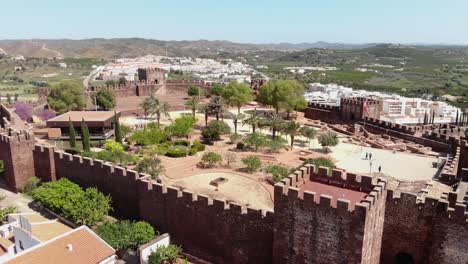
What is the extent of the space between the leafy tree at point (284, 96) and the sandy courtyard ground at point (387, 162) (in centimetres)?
1241

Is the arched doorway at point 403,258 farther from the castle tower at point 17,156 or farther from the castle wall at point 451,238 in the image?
the castle tower at point 17,156

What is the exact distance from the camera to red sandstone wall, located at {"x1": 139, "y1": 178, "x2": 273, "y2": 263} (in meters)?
18.3

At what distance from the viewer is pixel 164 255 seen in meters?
19.3

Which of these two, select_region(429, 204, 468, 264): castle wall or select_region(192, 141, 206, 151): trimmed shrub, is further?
select_region(192, 141, 206, 151): trimmed shrub

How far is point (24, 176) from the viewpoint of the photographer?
2819cm

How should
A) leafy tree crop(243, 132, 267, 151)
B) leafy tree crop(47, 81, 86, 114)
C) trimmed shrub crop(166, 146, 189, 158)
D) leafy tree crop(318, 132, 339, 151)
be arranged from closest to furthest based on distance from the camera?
trimmed shrub crop(166, 146, 189, 158), leafy tree crop(243, 132, 267, 151), leafy tree crop(318, 132, 339, 151), leafy tree crop(47, 81, 86, 114)

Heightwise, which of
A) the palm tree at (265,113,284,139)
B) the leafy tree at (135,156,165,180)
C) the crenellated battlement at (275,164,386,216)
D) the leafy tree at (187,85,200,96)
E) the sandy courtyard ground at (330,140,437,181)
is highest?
the crenellated battlement at (275,164,386,216)

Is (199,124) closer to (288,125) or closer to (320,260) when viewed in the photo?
(288,125)

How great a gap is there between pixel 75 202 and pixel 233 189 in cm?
1092

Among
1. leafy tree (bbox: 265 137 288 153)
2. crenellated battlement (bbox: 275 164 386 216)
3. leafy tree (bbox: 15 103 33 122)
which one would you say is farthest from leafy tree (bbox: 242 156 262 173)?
leafy tree (bbox: 15 103 33 122)

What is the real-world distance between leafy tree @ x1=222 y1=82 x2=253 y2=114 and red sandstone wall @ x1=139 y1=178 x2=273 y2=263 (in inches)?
1403

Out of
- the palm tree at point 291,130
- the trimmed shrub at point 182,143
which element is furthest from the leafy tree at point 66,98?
the palm tree at point 291,130

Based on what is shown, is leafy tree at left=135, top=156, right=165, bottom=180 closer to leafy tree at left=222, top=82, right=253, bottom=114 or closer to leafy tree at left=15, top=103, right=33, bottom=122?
leafy tree at left=222, top=82, right=253, bottom=114

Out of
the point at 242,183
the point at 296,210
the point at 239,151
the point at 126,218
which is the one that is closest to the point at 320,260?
the point at 296,210
